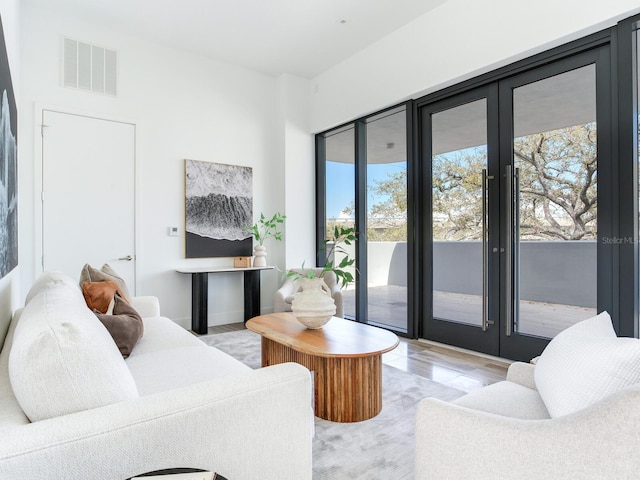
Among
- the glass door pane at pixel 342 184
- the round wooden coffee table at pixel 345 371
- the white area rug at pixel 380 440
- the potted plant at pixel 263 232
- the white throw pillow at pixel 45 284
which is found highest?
the glass door pane at pixel 342 184

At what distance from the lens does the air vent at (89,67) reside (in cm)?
388

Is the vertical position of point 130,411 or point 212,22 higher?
point 212,22

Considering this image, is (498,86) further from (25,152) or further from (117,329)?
(25,152)

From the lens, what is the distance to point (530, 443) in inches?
38.4

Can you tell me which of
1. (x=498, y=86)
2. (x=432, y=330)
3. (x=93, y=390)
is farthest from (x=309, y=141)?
(x=93, y=390)

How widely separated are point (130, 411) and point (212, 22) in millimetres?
4063

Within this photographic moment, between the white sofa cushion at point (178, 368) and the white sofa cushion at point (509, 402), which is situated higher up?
the white sofa cushion at point (178, 368)

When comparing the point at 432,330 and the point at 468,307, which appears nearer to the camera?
the point at 468,307

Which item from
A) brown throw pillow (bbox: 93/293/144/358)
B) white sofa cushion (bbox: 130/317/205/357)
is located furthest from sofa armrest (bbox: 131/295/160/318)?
brown throw pillow (bbox: 93/293/144/358)

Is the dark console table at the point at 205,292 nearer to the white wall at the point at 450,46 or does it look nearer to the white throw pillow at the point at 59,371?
the white wall at the point at 450,46

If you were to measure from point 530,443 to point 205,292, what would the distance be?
3837 millimetres

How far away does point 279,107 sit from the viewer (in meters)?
5.31

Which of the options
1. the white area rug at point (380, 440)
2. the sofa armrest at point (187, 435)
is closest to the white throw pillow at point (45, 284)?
the sofa armrest at point (187, 435)

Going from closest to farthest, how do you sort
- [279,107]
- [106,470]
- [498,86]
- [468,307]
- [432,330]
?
[106,470] → [498,86] → [468,307] → [432,330] → [279,107]
